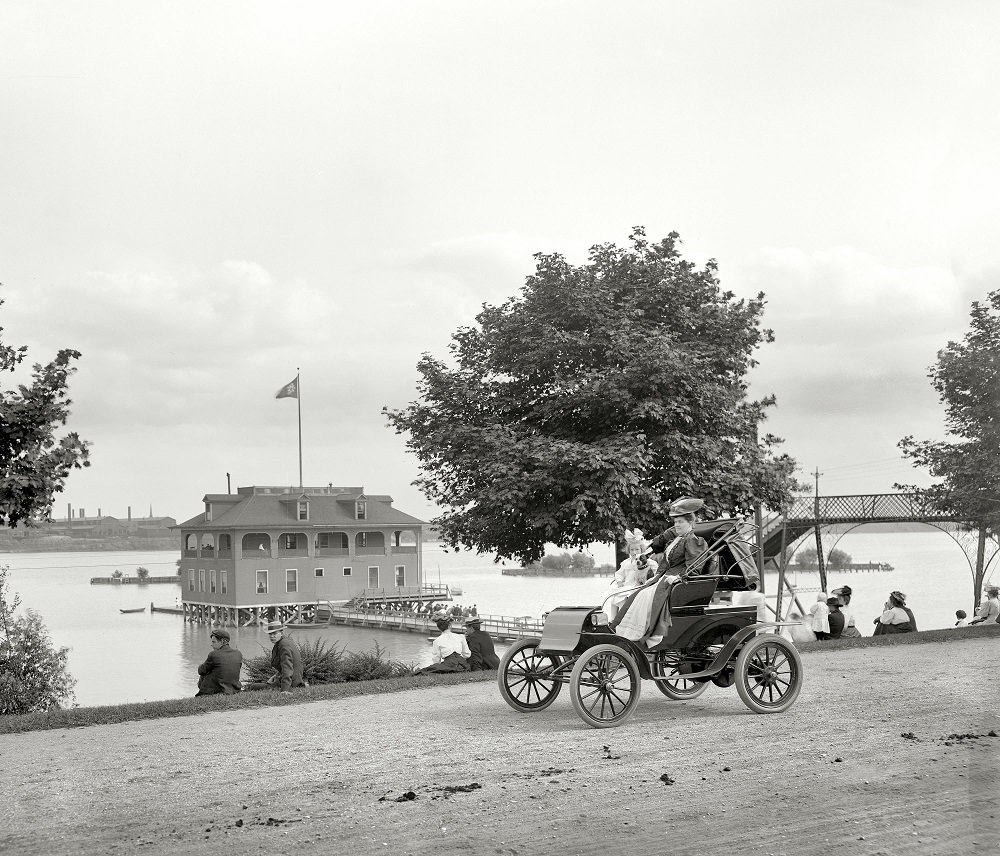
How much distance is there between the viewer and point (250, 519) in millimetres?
79062

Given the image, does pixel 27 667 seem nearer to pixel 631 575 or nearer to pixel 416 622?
pixel 631 575

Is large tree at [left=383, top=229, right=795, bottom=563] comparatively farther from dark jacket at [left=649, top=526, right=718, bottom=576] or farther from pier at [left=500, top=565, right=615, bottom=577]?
pier at [left=500, top=565, right=615, bottom=577]

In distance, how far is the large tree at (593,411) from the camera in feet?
72.9

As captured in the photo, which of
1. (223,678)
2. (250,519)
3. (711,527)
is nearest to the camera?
(711,527)

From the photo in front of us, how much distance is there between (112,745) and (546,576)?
17668 centimetres

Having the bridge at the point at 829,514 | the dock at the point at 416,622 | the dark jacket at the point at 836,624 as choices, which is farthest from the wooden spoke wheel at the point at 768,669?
the dock at the point at 416,622

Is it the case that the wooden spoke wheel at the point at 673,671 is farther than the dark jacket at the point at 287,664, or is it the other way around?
the dark jacket at the point at 287,664

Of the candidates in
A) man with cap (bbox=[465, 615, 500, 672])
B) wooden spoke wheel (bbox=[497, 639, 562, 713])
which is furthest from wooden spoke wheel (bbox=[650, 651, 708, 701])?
man with cap (bbox=[465, 615, 500, 672])

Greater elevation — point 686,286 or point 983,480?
point 686,286

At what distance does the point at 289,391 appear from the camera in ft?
228

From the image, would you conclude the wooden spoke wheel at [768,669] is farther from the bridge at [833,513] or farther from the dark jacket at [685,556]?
the bridge at [833,513]

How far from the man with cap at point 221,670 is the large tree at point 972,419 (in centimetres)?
1567

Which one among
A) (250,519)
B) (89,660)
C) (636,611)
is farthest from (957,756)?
(250,519)

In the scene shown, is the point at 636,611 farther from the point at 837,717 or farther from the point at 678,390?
the point at 678,390
